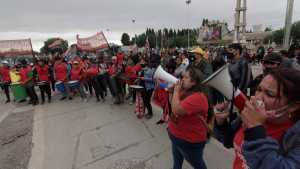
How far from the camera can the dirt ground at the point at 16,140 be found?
402 centimetres

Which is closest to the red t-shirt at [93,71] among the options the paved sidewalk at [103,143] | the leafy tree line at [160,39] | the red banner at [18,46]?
the paved sidewalk at [103,143]

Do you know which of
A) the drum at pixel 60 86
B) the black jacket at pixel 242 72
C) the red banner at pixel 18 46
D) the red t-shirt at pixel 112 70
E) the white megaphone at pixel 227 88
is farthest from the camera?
the red banner at pixel 18 46

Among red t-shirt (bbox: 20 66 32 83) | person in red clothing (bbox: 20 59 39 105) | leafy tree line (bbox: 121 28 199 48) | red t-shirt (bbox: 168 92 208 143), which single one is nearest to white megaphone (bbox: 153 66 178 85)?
red t-shirt (bbox: 168 92 208 143)

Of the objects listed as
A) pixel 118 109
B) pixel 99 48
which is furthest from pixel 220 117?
pixel 99 48

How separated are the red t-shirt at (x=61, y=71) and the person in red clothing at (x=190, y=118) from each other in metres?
7.67

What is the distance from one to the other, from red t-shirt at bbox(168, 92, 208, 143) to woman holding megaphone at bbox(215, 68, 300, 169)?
39.2 inches

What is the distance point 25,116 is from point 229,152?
6.25m

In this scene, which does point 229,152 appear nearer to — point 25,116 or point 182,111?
point 182,111

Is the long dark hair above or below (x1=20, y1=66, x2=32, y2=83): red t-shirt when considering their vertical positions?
above

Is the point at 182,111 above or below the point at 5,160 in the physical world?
above

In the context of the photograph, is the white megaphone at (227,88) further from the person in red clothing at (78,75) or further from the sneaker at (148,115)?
the person in red clothing at (78,75)

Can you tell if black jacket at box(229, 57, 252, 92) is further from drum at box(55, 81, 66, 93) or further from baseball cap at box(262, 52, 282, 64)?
drum at box(55, 81, 66, 93)

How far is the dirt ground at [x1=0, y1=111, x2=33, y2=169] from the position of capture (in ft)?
13.2

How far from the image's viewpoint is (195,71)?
7.88ft
